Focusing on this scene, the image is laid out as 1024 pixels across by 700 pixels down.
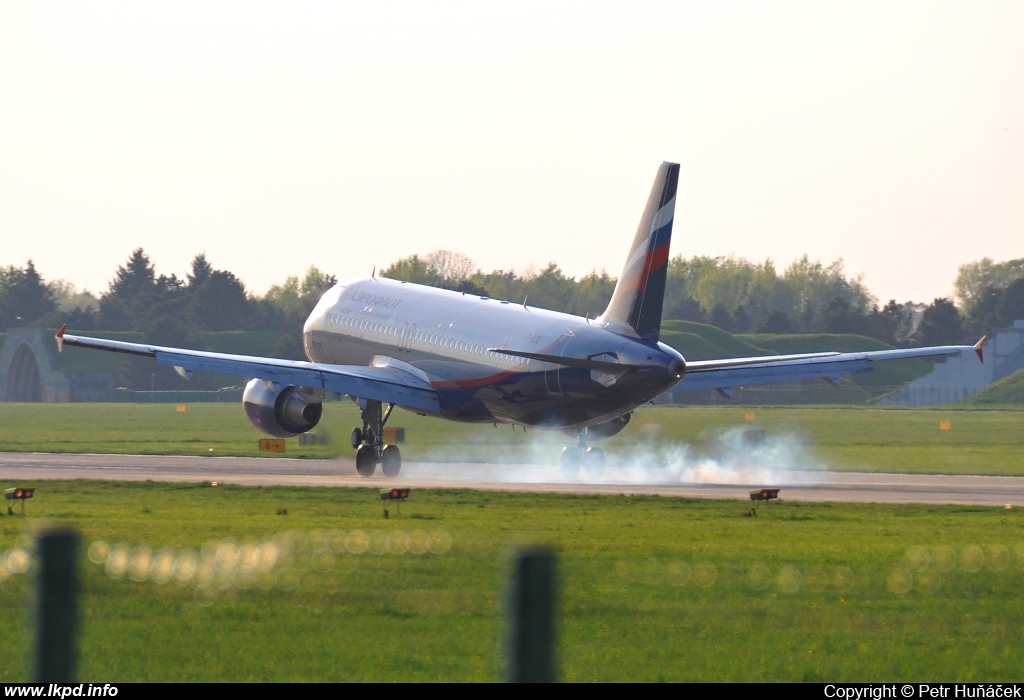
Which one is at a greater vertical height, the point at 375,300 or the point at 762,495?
the point at 375,300

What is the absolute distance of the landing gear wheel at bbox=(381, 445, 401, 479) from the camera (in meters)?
46.2

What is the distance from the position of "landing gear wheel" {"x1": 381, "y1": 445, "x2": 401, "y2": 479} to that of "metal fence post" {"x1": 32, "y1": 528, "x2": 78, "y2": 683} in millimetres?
39341

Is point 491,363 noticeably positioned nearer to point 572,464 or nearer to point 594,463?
point 572,464

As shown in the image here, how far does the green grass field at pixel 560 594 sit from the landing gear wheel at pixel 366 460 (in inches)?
539

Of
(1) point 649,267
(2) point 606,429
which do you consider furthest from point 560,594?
(2) point 606,429

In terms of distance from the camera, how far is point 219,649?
1506 cm

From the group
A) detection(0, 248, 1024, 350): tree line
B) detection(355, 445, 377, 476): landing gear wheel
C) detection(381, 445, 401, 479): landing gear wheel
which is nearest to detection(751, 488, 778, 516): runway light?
detection(381, 445, 401, 479): landing gear wheel

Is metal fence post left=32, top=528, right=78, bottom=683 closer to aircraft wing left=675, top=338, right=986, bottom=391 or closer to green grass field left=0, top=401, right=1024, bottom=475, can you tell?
green grass field left=0, top=401, right=1024, bottom=475

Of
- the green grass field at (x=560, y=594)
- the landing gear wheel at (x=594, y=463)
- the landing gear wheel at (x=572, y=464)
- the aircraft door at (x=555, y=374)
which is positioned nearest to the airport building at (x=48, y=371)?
the landing gear wheel at (x=572, y=464)

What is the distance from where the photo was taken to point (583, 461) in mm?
47188

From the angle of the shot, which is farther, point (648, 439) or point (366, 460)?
point (648, 439)

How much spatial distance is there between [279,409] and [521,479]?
25.5 feet
